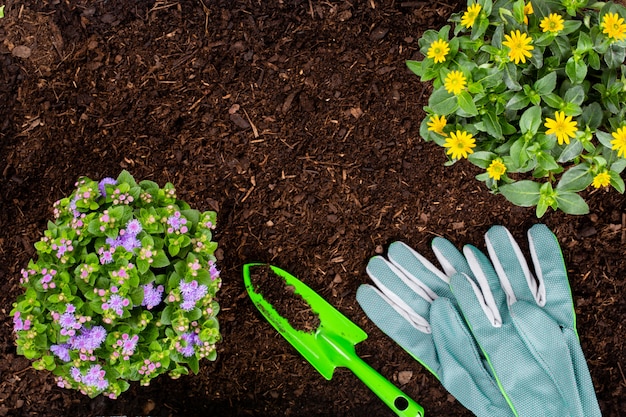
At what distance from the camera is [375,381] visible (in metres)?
1.79

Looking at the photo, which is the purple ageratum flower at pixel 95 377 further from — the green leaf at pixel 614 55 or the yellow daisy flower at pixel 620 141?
the green leaf at pixel 614 55

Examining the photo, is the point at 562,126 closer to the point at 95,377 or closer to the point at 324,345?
the point at 324,345

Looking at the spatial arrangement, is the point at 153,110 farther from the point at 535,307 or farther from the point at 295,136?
the point at 535,307

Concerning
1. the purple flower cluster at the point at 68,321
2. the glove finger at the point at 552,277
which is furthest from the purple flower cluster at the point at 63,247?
the glove finger at the point at 552,277

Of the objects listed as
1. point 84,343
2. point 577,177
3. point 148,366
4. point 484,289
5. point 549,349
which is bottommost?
point 549,349

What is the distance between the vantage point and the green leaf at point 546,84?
4.09ft

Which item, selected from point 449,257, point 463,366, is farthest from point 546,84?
point 463,366

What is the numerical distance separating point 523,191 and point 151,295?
0.87m

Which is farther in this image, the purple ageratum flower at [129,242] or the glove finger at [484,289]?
the glove finger at [484,289]

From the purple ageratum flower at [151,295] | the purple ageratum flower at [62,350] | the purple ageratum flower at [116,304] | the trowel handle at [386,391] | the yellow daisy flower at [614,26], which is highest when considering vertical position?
Answer: the yellow daisy flower at [614,26]

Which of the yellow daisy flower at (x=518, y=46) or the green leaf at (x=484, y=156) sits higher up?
the yellow daisy flower at (x=518, y=46)

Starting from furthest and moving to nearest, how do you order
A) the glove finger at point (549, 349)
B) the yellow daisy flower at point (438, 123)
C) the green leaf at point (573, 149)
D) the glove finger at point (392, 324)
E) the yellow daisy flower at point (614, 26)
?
the glove finger at point (392, 324)
the glove finger at point (549, 349)
the yellow daisy flower at point (438, 123)
the green leaf at point (573, 149)
the yellow daisy flower at point (614, 26)

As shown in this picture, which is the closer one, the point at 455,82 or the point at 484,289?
the point at 455,82

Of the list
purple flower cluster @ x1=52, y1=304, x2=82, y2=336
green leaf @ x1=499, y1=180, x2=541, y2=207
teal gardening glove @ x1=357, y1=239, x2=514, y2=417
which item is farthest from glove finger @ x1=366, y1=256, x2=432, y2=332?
purple flower cluster @ x1=52, y1=304, x2=82, y2=336
